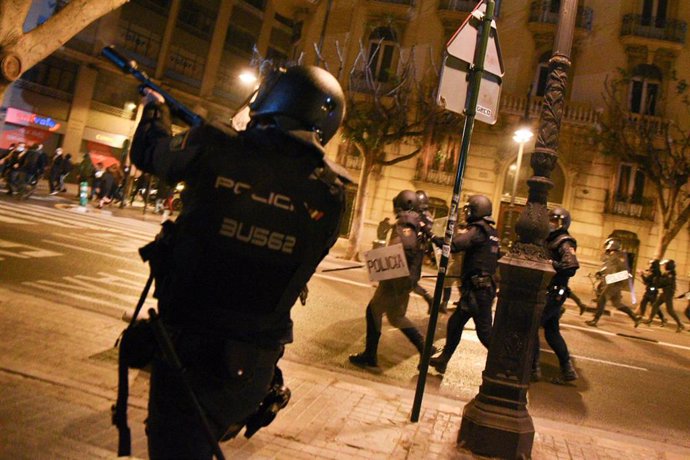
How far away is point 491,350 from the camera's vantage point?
389 centimetres

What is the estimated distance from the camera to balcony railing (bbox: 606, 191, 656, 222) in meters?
21.7

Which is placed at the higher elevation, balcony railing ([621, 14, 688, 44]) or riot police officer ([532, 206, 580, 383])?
balcony railing ([621, 14, 688, 44])

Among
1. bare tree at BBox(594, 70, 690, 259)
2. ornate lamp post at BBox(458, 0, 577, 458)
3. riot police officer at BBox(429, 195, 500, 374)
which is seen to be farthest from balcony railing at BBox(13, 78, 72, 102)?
ornate lamp post at BBox(458, 0, 577, 458)

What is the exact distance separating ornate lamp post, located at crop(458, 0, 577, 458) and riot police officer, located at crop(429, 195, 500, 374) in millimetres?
1408

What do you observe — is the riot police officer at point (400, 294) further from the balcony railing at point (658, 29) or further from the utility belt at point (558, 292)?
the balcony railing at point (658, 29)

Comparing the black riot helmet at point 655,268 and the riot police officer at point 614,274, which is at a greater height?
the black riot helmet at point 655,268

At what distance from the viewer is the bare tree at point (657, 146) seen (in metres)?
17.8

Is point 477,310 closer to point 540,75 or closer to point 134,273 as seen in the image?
point 134,273

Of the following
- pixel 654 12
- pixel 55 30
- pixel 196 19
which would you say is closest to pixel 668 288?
pixel 55 30

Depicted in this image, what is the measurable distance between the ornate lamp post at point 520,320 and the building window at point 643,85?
71.9 ft

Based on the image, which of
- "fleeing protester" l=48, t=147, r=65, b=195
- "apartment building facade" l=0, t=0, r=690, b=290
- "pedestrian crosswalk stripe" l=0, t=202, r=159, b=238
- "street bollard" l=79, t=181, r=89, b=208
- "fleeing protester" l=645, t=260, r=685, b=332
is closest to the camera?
"pedestrian crosswalk stripe" l=0, t=202, r=159, b=238

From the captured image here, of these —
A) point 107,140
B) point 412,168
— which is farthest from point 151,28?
point 412,168

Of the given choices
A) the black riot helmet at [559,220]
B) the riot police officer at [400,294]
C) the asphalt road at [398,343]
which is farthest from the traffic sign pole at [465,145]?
the black riot helmet at [559,220]

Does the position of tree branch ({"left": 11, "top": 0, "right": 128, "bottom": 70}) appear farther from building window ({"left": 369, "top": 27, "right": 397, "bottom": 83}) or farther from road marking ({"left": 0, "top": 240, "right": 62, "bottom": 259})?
building window ({"left": 369, "top": 27, "right": 397, "bottom": 83})
